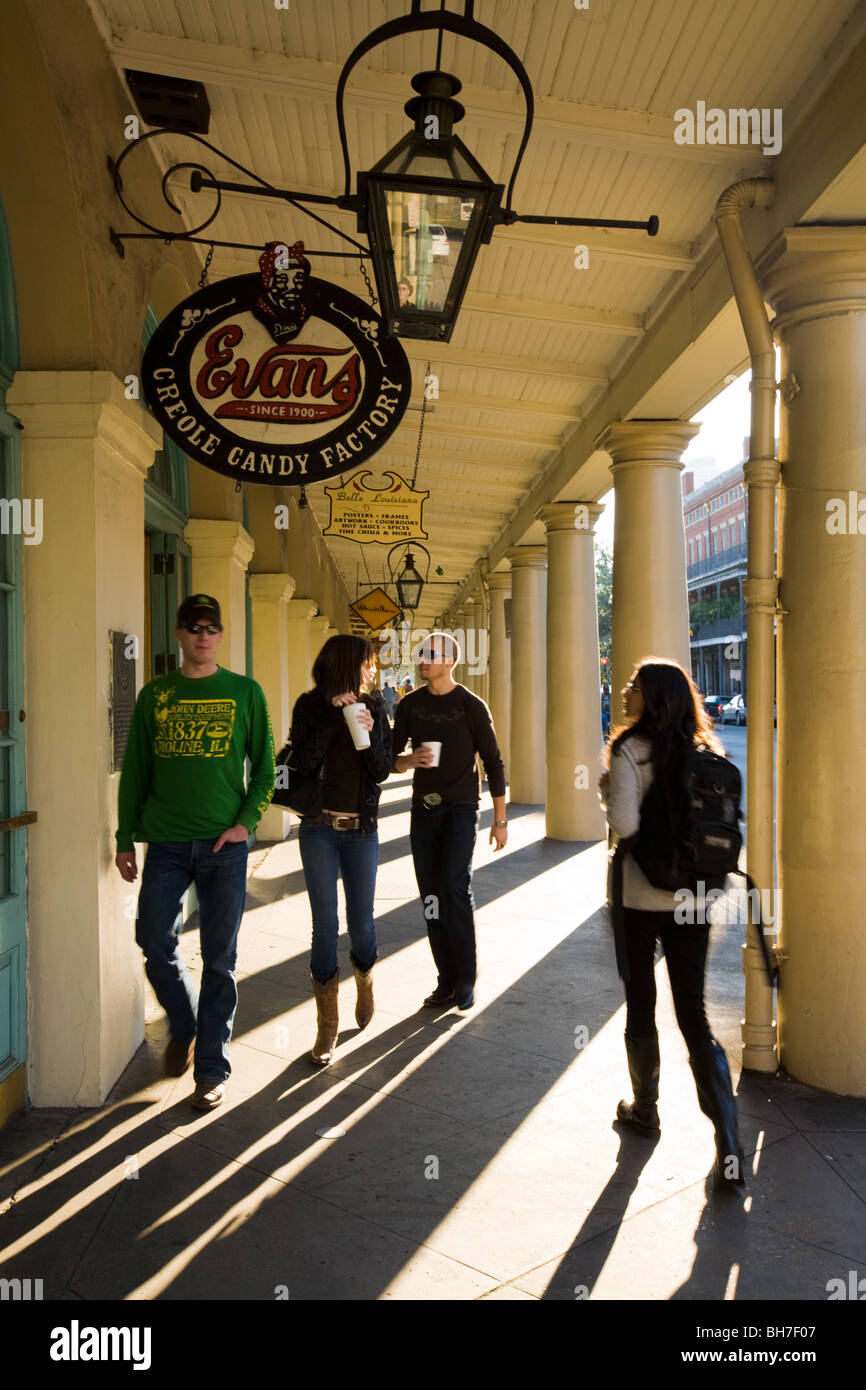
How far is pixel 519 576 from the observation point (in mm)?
15820

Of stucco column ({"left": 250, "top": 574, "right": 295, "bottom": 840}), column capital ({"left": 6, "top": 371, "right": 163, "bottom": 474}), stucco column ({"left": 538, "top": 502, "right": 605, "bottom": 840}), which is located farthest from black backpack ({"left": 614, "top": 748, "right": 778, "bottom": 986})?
stucco column ({"left": 538, "top": 502, "right": 605, "bottom": 840})

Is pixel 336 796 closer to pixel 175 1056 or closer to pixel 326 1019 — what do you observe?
pixel 326 1019

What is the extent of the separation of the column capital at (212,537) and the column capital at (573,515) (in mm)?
4958

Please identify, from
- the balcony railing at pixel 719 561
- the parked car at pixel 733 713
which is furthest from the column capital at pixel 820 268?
the balcony railing at pixel 719 561

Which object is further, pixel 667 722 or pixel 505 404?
pixel 505 404

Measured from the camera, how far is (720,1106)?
3.58 metres

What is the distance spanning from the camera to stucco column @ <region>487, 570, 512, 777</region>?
18697 mm

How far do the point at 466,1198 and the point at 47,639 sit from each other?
266cm

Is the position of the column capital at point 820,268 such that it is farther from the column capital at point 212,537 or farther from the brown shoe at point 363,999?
the column capital at point 212,537

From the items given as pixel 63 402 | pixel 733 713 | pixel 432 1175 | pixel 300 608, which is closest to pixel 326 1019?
pixel 432 1175

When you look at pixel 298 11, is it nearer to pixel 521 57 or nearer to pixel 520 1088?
pixel 521 57

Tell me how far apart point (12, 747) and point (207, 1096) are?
160cm

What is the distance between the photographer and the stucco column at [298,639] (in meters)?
14.1

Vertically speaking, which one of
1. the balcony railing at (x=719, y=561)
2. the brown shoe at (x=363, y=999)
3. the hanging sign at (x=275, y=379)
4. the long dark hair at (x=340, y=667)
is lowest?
the brown shoe at (x=363, y=999)
